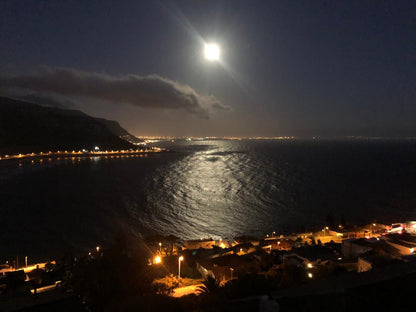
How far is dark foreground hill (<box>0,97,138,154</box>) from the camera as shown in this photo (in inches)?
4330

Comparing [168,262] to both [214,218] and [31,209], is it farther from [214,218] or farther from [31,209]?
[31,209]

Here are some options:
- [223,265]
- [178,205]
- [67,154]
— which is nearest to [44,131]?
[67,154]

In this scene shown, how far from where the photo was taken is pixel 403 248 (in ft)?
58.1

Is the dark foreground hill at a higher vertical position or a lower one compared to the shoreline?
higher

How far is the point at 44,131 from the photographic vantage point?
127375 mm

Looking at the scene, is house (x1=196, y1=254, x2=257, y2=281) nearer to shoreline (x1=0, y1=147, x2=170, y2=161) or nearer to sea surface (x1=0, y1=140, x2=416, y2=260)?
sea surface (x1=0, y1=140, x2=416, y2=260)

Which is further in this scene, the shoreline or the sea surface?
the shoreline

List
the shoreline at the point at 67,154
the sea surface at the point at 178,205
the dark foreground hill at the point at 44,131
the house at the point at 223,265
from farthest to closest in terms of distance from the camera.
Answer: the dark foreground hill at the point at 44,131 < the shoreline at the point at 67,154 < the sea surface at the point at 178,205 < the house at the point at 223,265

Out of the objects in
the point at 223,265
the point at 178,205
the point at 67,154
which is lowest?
the point at 178,205

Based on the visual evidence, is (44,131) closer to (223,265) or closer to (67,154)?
(67,154)

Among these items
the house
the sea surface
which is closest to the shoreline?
the sea surface

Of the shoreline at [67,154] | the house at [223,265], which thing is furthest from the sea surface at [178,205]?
the shoreline at [67,154]

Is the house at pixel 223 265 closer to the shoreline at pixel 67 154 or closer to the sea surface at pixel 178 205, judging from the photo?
the sea surface at pixel 178 205

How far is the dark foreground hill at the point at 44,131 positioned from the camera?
109988 mm
